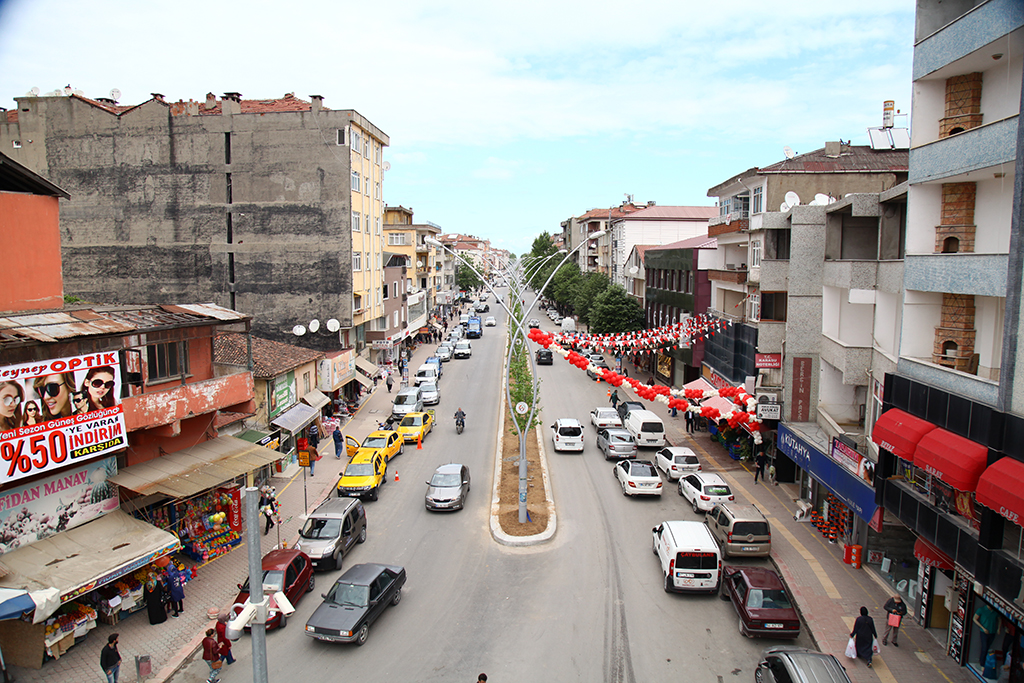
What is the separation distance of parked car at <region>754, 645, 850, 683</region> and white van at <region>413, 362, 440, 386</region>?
32.0 m

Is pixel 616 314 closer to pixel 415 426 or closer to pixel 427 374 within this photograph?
pixel 427 374

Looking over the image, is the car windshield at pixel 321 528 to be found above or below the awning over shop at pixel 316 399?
below

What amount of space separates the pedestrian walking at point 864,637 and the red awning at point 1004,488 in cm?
358

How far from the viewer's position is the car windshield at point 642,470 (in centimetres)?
2414

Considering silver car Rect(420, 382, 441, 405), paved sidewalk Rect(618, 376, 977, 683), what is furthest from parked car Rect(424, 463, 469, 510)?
silver car Rect(420, 382, 441, 405)

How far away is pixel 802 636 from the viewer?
1491 centimetres

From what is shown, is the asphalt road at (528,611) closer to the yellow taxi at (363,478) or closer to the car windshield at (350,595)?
the yellow taxi at (363,478)

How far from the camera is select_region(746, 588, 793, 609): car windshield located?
14.5 metres

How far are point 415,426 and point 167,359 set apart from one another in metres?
14.9

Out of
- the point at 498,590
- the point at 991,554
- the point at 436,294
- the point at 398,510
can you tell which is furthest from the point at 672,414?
the point at 436,294

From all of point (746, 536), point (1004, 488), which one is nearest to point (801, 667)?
point (1004, 488)

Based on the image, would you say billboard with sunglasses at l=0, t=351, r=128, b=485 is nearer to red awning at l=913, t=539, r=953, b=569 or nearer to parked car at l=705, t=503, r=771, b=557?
parked car at l=705, t=503, r=771, b=557

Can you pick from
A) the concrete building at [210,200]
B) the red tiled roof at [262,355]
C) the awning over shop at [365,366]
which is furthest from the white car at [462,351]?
the red tiled roof at [262,355]

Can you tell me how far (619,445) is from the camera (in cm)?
2903
